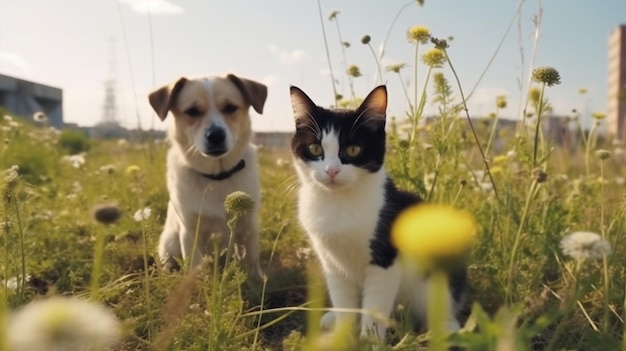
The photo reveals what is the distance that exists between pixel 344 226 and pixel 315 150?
339 millimetres

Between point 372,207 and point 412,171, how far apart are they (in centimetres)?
54

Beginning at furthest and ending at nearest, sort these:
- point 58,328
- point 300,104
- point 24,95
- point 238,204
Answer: point 24,95 < point 300,104 < point 238,204 < point 58,328

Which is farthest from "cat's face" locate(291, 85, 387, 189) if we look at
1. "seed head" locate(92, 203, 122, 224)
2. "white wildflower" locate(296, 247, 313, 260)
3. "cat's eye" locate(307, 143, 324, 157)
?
"seed head" locate(92, 203, 122, 224)

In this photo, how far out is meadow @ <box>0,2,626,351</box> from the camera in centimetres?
104

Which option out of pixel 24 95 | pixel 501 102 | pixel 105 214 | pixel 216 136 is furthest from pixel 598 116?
pixel 24 95

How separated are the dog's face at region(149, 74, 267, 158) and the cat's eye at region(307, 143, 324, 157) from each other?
2.94 feet

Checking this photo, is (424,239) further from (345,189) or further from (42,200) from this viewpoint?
(42,200)

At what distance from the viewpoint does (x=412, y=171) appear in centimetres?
237

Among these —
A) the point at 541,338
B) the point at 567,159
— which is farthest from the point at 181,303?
the point at 567,159

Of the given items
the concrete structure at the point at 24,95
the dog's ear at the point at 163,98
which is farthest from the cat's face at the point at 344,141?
the concrete structure at the point at 24,95

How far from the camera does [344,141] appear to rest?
1.97 metres

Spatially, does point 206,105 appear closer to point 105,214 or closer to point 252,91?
point 252,91

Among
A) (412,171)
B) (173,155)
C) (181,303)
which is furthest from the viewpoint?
(173,155)

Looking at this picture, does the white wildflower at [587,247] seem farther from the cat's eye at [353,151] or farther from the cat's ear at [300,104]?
the cat's ear at [300,104]
